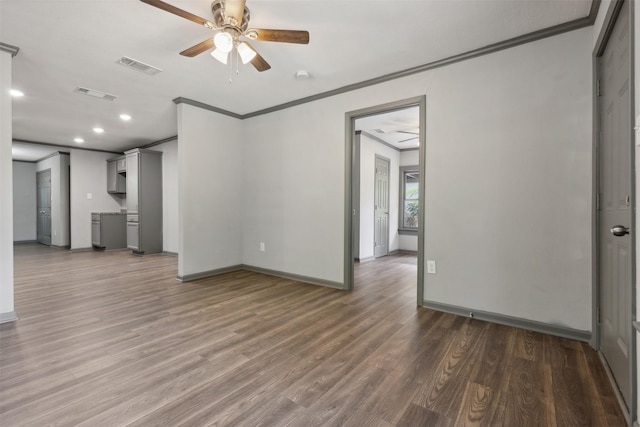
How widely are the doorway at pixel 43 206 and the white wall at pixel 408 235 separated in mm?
8964

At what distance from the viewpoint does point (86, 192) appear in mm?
7133

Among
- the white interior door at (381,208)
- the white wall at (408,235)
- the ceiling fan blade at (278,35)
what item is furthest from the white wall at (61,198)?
the white wall at (408,235)

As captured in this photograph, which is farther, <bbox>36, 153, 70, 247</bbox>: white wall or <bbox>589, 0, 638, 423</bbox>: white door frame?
<bbox>36, 153, 70, 247</bbox>: white wall

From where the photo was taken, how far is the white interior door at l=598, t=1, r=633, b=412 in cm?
151

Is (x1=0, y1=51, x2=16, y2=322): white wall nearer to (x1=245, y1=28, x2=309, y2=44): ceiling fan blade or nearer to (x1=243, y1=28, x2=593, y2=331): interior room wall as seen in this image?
(x1=245, y1=28, x2=309, y2=44): ceiling fan blade

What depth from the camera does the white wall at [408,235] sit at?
23.0ft

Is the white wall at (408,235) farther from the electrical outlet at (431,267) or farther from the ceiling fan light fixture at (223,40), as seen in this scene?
the ceiling fan light fixture at (223,40)

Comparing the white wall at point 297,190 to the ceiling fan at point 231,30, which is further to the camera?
the white wall at point 297,190

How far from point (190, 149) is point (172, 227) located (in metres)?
2.97

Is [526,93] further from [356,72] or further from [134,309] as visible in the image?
[134,309]

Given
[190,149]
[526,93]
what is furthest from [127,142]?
[526,93]

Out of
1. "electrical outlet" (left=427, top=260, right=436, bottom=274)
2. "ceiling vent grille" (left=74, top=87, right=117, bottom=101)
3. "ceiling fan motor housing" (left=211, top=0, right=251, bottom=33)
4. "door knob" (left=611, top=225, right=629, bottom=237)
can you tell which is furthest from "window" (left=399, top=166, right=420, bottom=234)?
"ceiling vent grille" (left=74, top=87, right=117, bottom=101)

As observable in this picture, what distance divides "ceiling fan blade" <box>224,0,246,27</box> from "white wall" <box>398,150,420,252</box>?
18.8 ft

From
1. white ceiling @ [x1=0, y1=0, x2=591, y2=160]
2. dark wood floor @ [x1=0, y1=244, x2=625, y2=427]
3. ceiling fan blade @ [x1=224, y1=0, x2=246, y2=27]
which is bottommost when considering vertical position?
dark wood floor @ [x1=0, y1=244, x2=625, y2=427]
